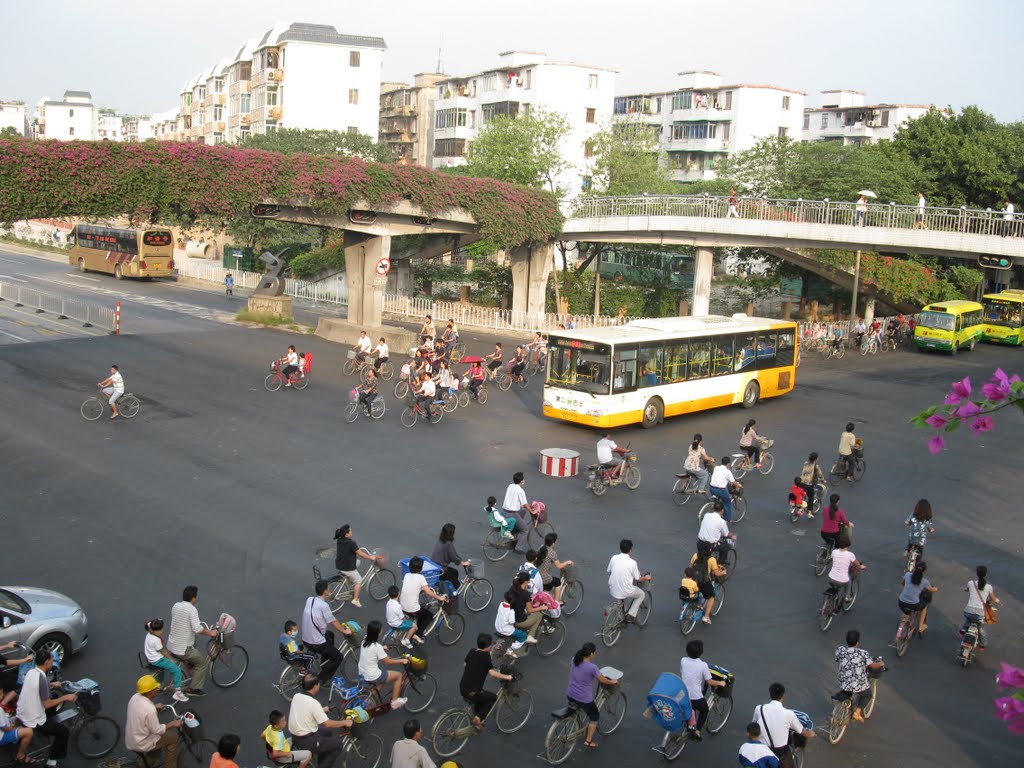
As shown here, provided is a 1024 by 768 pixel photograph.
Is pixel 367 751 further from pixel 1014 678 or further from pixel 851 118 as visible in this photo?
pixel 851 118

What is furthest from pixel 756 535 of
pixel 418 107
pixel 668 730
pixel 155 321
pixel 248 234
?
pixel 418 107

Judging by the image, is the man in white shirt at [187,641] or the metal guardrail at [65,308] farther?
the metal guardrail at [65,308]

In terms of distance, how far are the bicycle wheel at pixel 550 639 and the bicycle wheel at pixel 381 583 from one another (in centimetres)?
254

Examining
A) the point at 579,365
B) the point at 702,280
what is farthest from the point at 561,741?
the point at 702,280

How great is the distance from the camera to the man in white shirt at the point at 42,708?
365 inches

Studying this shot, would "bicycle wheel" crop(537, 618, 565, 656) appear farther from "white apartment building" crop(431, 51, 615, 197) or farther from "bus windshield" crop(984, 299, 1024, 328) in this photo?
"white apartment building" crop(431, 51, 615, 197)

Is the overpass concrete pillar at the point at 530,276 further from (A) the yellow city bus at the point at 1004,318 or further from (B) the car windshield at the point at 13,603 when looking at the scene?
(B) the car windshield at the point at 13,603

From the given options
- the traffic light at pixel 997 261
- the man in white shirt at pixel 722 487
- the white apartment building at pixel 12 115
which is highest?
the white apartment building at pixel 12 115

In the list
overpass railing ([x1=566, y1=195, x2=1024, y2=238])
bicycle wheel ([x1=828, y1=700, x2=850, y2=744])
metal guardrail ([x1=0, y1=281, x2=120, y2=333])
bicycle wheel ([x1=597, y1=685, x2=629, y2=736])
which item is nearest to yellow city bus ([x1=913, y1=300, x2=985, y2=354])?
overpass railing ([x1=566, y1=195, x2=1024, y2=238])

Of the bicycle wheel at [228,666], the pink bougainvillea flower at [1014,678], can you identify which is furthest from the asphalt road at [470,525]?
the pink bougainvillea flower at [1014,678]

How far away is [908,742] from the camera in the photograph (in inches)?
421

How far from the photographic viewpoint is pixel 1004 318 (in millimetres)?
43344

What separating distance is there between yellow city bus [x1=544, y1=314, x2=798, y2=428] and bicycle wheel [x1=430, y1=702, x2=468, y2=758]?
1403cm

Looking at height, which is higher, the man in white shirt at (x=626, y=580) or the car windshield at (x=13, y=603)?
the man in white shirt at (x=626, y=580)
